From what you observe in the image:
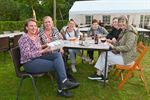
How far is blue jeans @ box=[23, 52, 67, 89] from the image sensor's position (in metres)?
4.17

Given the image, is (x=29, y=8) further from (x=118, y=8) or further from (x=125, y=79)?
(x=125, y=79)

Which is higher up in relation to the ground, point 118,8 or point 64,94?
point 118,8

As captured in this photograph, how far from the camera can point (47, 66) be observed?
4.26m

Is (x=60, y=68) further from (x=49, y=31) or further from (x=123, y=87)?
(x=123, y=87)

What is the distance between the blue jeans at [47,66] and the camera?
13.7 ft

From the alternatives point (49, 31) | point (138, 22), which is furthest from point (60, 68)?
point (138, 22)

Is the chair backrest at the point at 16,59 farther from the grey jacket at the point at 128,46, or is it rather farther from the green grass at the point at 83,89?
the grey jacket at the point at 128,46

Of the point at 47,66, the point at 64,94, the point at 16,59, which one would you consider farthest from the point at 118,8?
the point at 16,59

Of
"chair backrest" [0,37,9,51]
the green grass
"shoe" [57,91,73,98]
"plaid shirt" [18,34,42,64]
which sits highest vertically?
"plaid shirt" [18,34,42,64]

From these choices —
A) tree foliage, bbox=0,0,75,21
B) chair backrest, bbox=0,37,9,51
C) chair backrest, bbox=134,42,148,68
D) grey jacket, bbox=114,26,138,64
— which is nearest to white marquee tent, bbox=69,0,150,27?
tree foliage, bbox=0,0,75,21

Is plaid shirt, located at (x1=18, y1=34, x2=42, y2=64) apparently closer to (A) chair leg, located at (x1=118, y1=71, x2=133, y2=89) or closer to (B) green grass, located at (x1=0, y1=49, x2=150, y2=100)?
(B) green grass, located at (x1=0, y1=49, x2=150, y2=100)

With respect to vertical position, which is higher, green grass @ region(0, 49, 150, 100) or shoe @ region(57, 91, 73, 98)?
shoe @ region(57, 91, 73, 98)

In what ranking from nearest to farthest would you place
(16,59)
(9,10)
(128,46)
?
(16,59) < (128,46) < (9,10)

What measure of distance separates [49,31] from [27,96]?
146 centimetres
